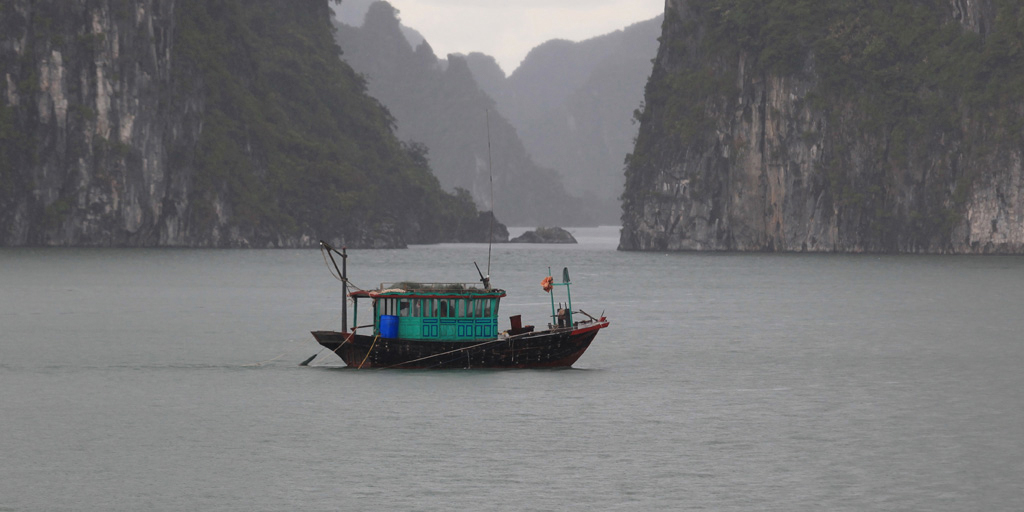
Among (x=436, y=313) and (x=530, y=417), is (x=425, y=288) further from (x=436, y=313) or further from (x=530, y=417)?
(x=530, y=417)

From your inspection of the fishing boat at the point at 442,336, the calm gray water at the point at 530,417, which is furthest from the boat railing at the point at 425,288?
the calm gray water at the point at 530,417

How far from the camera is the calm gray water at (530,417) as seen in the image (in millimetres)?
24328

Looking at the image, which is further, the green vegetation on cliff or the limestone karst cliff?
the green vegetation on cliff

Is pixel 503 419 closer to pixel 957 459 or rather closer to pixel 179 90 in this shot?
pixel 957 459

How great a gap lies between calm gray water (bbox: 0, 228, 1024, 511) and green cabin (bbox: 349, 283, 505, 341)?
5.04 feet

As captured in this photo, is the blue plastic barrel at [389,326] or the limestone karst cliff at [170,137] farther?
the limestone karst cliff at [170,137]

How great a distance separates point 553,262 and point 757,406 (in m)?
106

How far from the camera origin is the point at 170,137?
6147 inches

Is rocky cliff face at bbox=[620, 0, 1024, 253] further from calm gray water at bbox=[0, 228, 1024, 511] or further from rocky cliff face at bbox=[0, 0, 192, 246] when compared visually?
calm gray water at bbox=[0, 228, 1024, 511]

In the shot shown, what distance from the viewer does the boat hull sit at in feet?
132

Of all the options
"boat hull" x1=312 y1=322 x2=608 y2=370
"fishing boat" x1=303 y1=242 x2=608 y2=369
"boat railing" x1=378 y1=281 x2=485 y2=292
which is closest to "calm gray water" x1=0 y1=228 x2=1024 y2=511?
"boat hull" x1=312 y1=322 x2=608 y2=370

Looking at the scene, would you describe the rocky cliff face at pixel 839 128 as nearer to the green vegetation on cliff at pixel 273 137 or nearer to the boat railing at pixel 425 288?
the green vegetation on cliff at pixel 273 137

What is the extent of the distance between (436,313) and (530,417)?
8.40m

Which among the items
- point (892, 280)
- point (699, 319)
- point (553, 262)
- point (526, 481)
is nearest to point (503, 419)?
point (526, 481)
